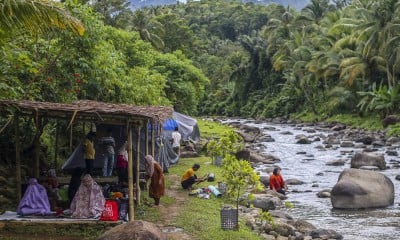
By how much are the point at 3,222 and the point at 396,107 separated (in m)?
34.6

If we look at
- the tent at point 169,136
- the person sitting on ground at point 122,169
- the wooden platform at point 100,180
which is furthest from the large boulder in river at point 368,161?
the wooden platform at point 100,180

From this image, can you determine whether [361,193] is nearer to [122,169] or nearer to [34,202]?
[122,169]

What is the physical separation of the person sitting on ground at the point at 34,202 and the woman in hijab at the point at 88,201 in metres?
0.58

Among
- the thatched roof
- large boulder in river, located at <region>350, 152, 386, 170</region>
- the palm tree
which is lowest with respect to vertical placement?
large boulder in river, located at <region>350, 152, 386, 170</region>

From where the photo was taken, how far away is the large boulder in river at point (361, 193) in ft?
52.6

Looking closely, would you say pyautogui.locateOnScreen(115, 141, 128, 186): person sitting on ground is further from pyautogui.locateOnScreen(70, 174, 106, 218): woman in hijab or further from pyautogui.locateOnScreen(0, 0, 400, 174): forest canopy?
pyautogui.locateOnScreen(0, 0, 400, 174): forest canopy

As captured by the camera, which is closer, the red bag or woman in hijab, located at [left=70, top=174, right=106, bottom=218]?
the red bag

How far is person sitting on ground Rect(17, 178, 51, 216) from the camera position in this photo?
11.1m

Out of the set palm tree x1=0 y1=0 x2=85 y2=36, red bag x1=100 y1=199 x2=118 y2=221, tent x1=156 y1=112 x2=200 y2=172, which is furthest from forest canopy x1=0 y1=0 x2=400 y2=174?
red bag x1=100 y1=199 x2=118 y2=221

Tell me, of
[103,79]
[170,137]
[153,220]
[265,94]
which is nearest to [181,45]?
[265,94]

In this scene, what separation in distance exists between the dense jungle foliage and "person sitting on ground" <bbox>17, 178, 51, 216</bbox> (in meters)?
1.99

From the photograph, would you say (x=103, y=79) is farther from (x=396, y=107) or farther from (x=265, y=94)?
(x=265, y=94)

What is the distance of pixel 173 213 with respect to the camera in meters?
12.8

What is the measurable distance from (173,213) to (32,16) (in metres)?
6.24
